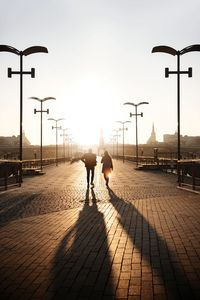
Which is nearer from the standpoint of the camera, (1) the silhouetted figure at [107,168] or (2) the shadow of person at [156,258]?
(2) the shadow of person at [156,258]

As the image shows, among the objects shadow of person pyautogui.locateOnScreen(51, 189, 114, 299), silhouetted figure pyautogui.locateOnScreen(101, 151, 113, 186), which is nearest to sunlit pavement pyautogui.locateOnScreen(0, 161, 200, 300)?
shadow of person pyautogui.locateOnScreen(51, 189, 114, 299)

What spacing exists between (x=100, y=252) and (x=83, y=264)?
70 centimetres

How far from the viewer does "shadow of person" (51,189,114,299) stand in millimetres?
4660

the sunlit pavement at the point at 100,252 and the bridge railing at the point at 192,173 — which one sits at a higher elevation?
the bridge railing at the point at 192,173

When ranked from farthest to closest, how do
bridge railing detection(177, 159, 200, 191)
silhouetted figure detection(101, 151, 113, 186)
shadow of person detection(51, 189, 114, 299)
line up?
silhouetted figure detection(101, 151, 113, 186) < bridge railing detection(177, 159, 200, 191) < shadow of person detection(51, 189, 114, 299)

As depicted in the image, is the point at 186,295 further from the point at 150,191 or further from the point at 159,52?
the point at 159,52

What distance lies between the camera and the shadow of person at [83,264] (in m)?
4.66

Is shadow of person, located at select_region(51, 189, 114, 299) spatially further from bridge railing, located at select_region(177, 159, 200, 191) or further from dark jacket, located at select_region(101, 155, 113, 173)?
dark jacket, located at select_region(101, 155, 113, 173)

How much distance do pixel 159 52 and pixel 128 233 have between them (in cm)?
1348

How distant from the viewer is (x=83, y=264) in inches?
227

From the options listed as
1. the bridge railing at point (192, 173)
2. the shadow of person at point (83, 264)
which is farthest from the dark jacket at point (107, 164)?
the shadow of person at point (83, 264)

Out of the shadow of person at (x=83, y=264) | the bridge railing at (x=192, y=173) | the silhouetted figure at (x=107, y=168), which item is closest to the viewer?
the shadow of person at (x=83, y=264)

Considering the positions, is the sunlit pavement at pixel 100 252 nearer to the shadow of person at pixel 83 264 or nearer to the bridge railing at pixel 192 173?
the shadow of person at pixel 83 264

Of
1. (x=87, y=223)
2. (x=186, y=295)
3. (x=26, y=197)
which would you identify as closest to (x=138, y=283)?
(x=186, y=295)
